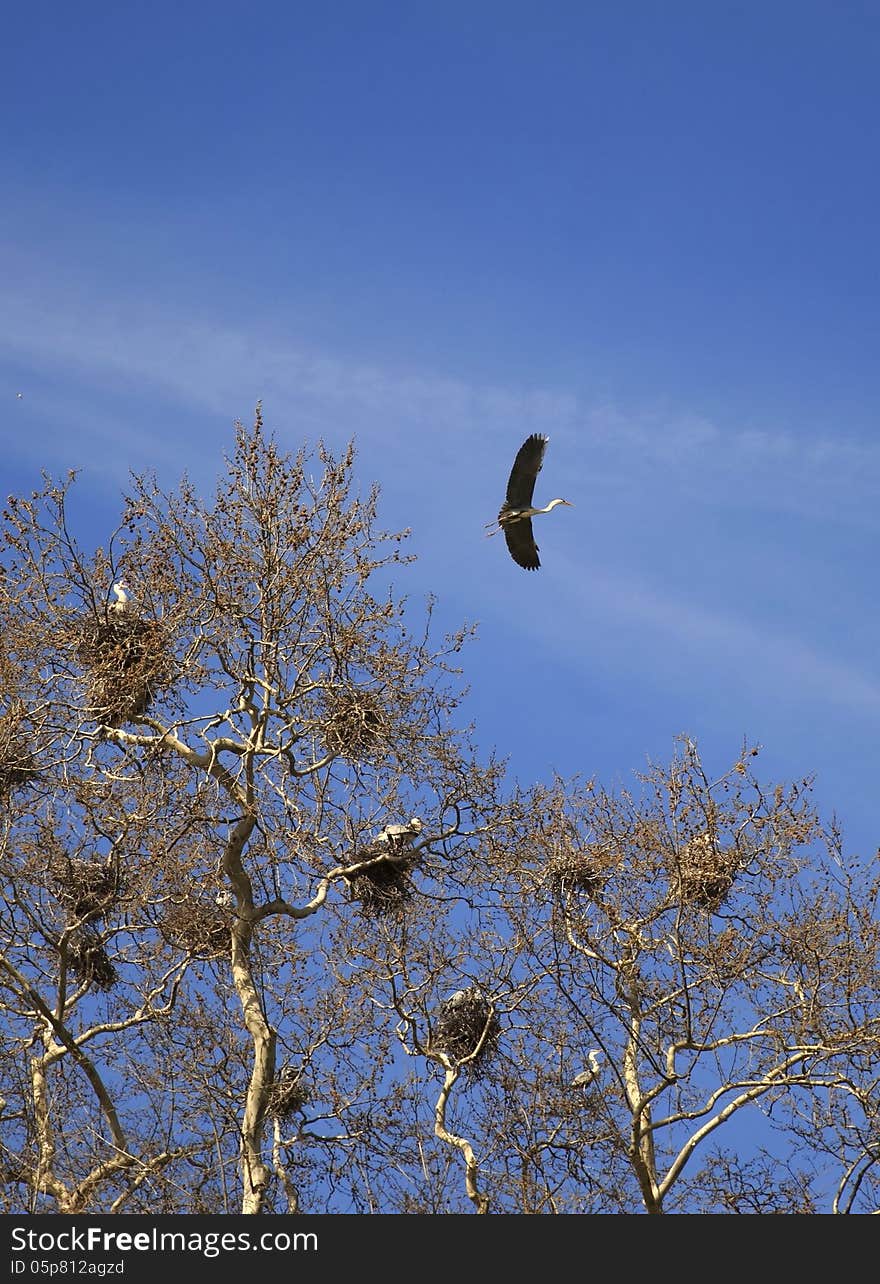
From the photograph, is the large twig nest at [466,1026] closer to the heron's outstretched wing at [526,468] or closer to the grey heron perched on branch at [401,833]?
the grey heron perched on branch at [401,833]

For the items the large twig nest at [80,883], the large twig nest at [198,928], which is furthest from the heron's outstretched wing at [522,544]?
the large twig nest at [80,883]

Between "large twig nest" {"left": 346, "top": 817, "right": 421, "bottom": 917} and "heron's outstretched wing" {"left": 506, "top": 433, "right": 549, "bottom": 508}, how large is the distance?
3.21m

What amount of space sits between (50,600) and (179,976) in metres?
3.58

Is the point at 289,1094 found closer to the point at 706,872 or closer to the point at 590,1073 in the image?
the point at 590,1073

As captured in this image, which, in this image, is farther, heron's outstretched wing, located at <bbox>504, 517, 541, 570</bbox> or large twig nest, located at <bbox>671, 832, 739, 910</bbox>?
heron's outstretched wing, located at <bbox>504, 517, 541, 570</bbox>

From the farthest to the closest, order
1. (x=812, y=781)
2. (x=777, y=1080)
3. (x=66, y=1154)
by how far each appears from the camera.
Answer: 1. (x=66, y=1154)
2. (x=812, y=781)
3. (x=777, y=1080)

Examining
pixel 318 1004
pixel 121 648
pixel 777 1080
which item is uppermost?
pixel 121 648

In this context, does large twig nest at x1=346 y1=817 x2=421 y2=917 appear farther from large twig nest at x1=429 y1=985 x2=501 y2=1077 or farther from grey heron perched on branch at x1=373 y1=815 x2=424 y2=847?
large twig nest at x1=429 y1=985 x2=501 y2=1077

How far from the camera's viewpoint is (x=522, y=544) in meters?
15.5

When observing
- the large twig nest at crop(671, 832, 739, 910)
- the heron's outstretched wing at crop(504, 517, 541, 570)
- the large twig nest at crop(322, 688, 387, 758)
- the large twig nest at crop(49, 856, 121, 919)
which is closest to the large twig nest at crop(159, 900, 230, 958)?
the large twig nest at crop(49, 856, 121, 919)

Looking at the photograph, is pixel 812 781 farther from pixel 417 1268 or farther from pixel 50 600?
pixel 50 600

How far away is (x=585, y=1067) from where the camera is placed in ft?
46.2

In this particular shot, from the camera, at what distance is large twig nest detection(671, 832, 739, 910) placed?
13016 mm

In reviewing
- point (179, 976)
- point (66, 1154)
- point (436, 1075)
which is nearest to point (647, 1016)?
point (436, 1075)
